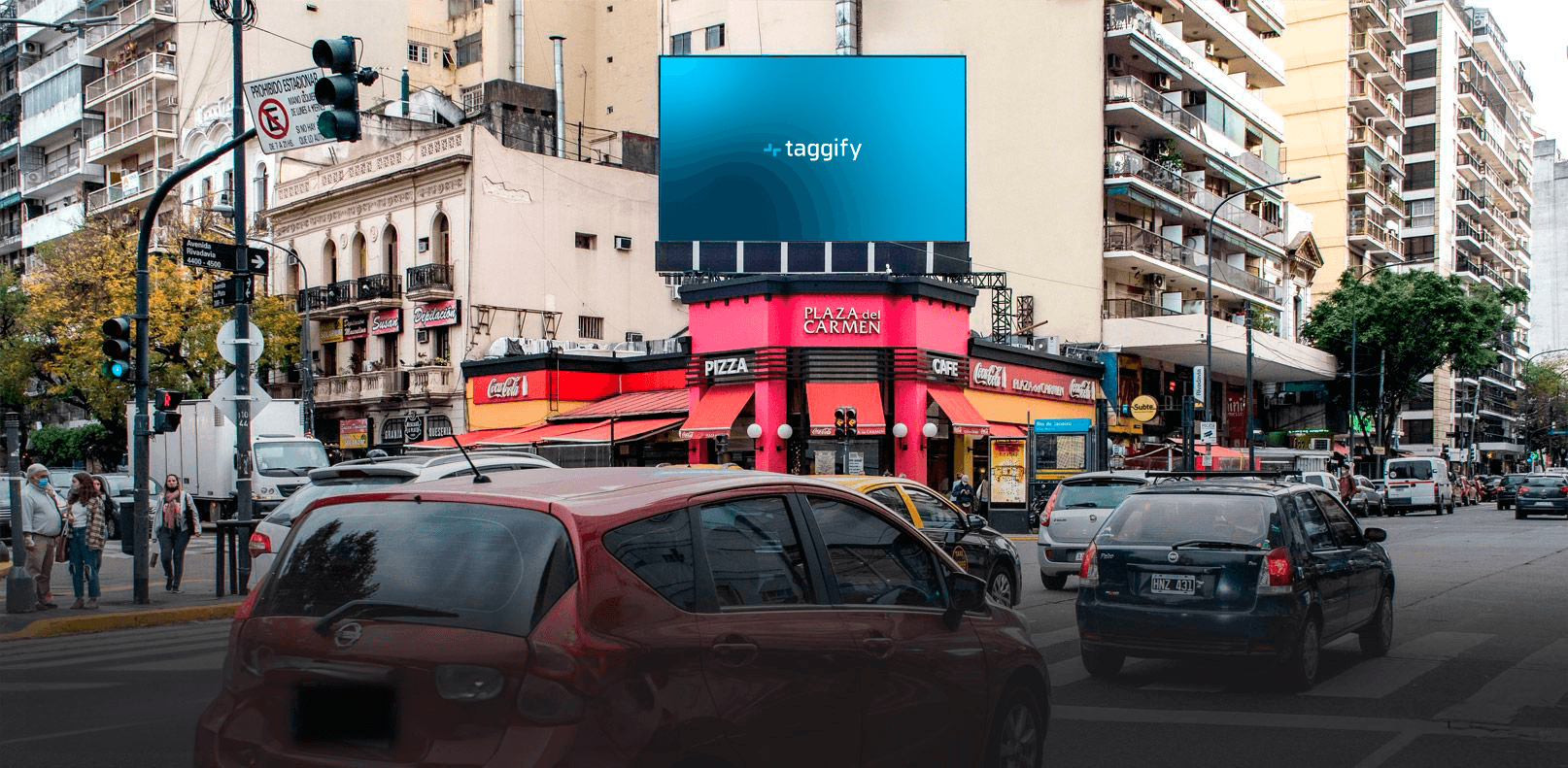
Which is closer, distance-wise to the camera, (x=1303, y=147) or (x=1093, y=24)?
(x=1093, y=24)

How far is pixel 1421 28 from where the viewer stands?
294 ft

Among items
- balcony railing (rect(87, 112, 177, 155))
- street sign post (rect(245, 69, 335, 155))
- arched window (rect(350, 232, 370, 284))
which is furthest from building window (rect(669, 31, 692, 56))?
street sign post (rect(245, 69, 335, 155))

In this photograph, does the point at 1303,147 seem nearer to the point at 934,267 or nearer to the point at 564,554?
the point at 934,267

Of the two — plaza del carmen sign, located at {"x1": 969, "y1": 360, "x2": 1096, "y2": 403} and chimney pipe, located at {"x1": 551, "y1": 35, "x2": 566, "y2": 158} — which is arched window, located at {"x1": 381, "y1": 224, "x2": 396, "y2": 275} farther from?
plaza del carmen sign, located at {"x1": 969, "y1": 360, "x2": 1096, "y2": 403}

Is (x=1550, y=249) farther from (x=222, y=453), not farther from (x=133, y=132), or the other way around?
(x=222, y=453)

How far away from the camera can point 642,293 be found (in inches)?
2044

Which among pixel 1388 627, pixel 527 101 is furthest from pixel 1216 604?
pixel 527 101

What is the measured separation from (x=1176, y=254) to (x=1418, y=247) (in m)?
44.7

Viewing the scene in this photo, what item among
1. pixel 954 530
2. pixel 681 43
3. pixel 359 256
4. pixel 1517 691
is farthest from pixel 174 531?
pixel 681 43

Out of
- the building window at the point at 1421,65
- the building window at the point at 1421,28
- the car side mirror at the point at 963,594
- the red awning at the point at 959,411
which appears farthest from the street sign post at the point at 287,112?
the building window at the point at 1421,65

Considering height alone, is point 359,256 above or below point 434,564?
above

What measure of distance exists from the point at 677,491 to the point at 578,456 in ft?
117

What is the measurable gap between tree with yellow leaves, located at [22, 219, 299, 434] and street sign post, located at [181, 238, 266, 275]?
30617 millimetres

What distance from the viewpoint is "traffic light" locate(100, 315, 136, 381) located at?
55.7 ft
